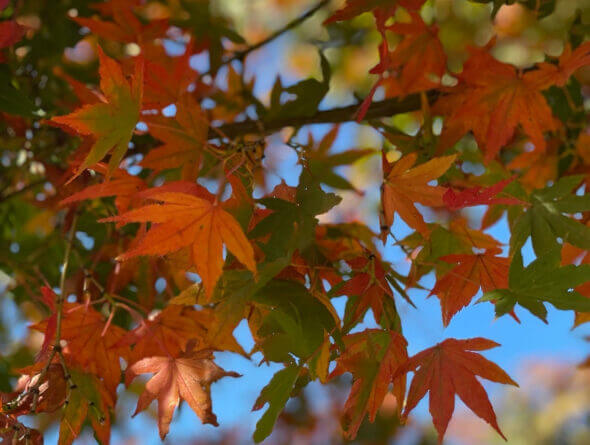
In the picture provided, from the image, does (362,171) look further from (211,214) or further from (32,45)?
(211,214)

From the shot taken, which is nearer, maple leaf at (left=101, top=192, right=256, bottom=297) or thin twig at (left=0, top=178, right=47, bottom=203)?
maple leaf at (left=101, top=192, right=256, bottom=297)

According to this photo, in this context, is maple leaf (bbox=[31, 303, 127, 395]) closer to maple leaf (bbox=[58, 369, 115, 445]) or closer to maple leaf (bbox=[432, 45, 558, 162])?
maple leaf (bbox=[58, 369, 115, 445])

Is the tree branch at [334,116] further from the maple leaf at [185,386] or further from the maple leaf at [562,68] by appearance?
the maple leaf at [185,386]

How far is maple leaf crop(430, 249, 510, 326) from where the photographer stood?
2.35 feet

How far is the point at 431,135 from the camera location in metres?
0.87

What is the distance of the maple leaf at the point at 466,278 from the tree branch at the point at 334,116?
0.29 metres

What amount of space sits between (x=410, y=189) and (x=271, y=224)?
0.46 feet

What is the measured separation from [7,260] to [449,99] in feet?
2.28

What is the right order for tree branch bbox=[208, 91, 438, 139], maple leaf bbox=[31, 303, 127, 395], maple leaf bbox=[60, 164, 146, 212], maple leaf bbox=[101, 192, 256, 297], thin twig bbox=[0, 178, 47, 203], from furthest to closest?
thin twig bbox=[0, 178, 47, 203] < tree branch bbox=[208, 91, 438, 139] < maple leaf bbox=[31, 303, 127, 395] < maple leaf bbox=[60, 164, 146, 212] < maple leaf bbox=[101, 192, 256, 297]

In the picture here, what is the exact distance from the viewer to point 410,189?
0.67 m

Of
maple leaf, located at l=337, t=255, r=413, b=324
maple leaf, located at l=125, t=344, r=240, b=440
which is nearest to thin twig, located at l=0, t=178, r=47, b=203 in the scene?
maple leaf, located at l=125, t=344, r=240, b=440

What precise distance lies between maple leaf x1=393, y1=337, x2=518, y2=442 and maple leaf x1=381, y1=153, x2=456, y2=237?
0.11 meters

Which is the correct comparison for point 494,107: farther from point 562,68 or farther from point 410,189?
point 410,189

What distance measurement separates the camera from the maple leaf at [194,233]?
22.7 inches
